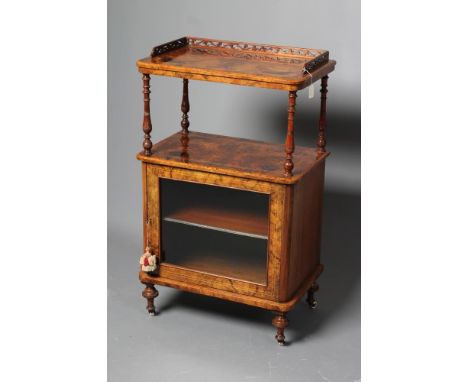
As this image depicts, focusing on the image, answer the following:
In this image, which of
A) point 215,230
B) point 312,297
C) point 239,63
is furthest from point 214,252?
point 239,63

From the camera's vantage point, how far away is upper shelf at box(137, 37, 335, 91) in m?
3.46

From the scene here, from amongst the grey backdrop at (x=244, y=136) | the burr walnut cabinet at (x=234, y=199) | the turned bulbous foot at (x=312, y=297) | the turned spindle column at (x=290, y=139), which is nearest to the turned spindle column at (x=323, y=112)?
the burr walnut cabinet at (x=234, y=199)

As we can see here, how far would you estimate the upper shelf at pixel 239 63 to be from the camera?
3459 mm

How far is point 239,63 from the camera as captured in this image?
12.2 feet

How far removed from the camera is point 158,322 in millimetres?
3992

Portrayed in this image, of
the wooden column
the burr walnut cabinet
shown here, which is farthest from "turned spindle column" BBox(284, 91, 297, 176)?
the wooden column

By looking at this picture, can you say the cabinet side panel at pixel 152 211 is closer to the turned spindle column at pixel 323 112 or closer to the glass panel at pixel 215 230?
the glass panel at pixel 215 230

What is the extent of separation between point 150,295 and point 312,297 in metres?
0.76

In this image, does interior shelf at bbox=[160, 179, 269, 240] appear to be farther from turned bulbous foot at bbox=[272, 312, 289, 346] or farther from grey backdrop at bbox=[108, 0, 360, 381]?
grey backdrop at bbox=[108, 0, 360, 381]

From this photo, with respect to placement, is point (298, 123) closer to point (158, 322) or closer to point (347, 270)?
point (347, 270)

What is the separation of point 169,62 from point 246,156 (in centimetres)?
53

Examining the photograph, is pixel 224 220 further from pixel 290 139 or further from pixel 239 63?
pixel 239 63
